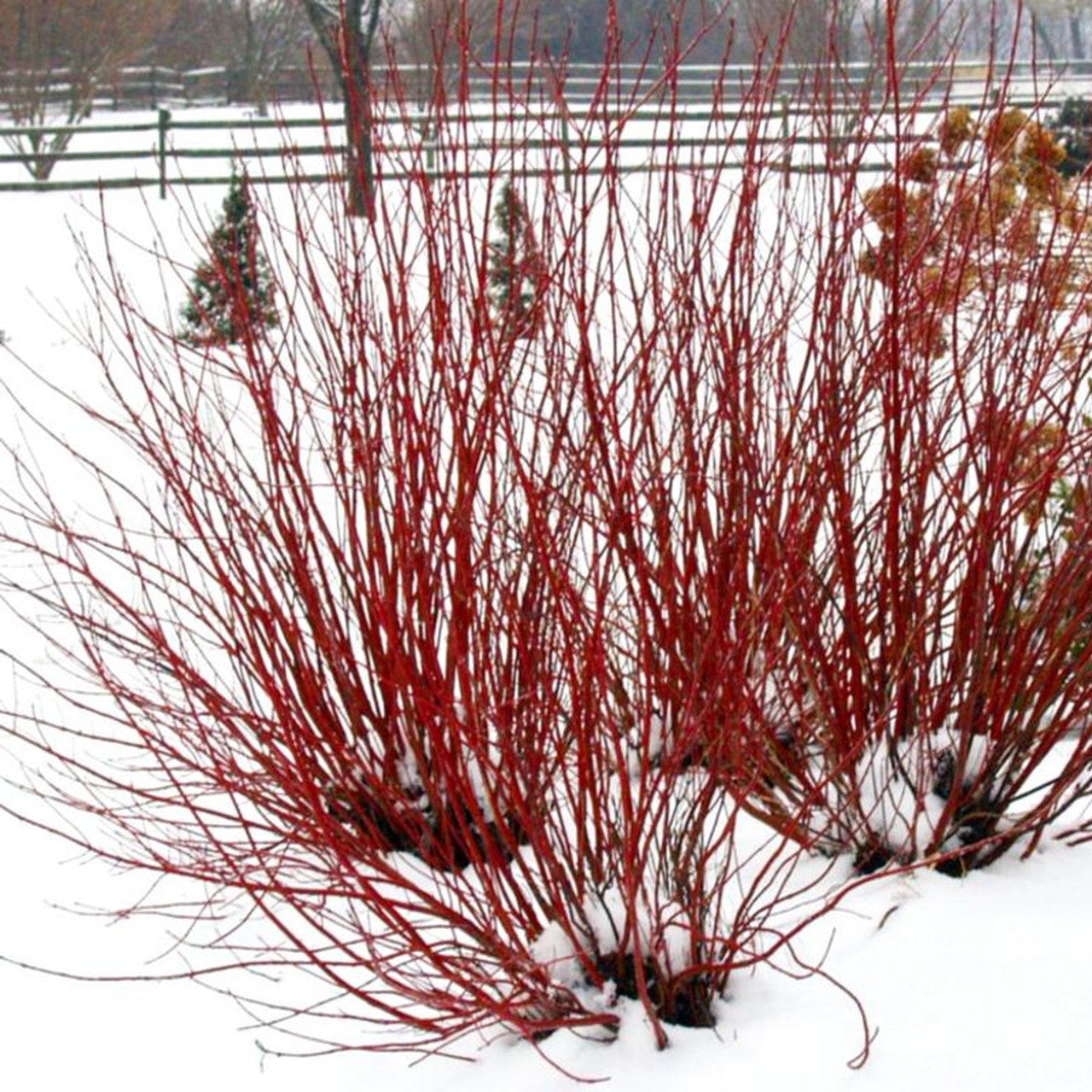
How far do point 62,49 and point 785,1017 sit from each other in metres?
26.7

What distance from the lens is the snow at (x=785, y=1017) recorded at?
2.75 m

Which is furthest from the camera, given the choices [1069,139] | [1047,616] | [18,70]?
[18,70]

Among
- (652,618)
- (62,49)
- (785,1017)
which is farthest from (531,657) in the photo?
(62,49)

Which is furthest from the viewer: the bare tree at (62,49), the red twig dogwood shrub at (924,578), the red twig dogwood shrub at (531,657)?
the bare tree at (62,49)

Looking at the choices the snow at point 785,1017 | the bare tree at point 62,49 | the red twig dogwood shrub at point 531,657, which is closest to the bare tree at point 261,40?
the bare tree at point 62,49

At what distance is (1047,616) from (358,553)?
1494mm

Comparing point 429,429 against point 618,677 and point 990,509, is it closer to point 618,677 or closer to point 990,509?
point 618,677

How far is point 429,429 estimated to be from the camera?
10.0 ft

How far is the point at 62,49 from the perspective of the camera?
26.4 meters

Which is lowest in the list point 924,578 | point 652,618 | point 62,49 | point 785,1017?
point 785,1017

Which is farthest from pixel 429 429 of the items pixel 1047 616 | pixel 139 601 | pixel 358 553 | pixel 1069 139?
pixel 1069 139

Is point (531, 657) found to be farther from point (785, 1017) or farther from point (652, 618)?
point (785, 1017)

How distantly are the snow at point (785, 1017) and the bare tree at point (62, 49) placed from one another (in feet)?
70.7

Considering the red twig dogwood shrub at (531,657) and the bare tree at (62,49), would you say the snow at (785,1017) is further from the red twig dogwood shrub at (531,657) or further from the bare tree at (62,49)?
the bare tree at (62,49)
